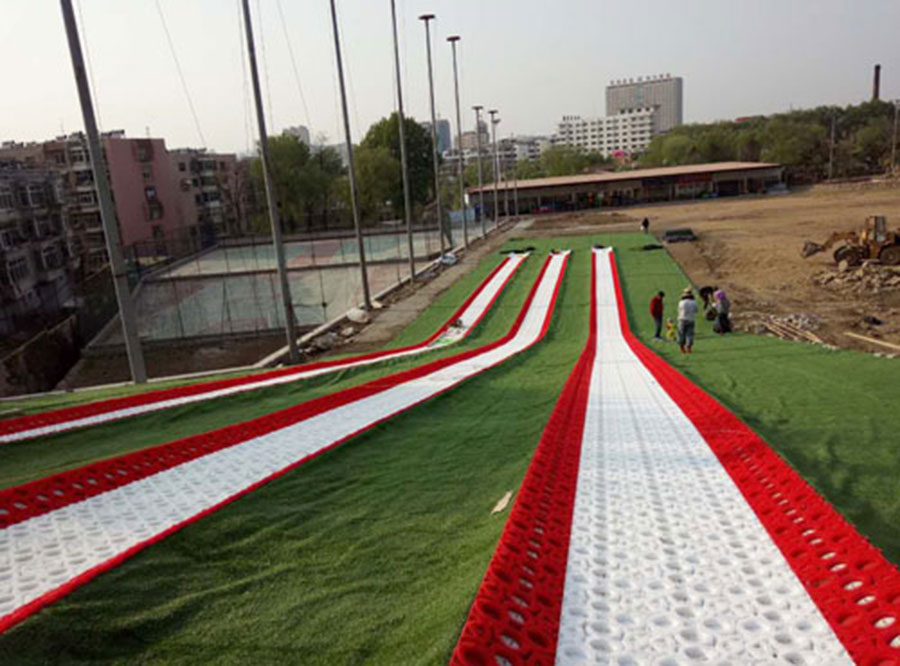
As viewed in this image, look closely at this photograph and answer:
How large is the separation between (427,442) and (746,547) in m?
2.95

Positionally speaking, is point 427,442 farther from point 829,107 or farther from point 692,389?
point 829,107

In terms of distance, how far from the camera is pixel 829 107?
123m

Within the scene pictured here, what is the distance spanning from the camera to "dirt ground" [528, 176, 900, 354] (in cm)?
1984

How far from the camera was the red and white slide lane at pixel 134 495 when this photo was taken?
2.85 metres

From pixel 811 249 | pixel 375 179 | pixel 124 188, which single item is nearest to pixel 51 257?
pixel 124 188

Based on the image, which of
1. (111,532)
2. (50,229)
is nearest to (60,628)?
(111,532)

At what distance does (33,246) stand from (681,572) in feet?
138

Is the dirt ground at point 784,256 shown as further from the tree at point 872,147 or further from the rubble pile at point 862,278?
the tree at point 872,147

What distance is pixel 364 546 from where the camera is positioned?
3.28 metres

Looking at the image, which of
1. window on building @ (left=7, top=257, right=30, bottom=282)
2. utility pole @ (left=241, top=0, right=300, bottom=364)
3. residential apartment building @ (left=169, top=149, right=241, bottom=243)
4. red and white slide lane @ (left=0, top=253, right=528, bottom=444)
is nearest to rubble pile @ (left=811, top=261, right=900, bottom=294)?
red and white slide lane @ (left=0, top=253, right=528, bottom=444)

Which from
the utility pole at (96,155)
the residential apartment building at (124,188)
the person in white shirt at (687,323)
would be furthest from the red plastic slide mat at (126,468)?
the residential apartment building at (124,188)

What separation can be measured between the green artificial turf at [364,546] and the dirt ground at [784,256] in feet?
41.7

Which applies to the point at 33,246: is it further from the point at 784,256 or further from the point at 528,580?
the point at 528,580

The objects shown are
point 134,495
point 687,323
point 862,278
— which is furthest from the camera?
point 862,278
